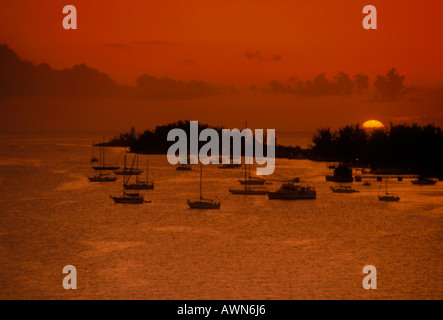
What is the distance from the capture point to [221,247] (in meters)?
46.6

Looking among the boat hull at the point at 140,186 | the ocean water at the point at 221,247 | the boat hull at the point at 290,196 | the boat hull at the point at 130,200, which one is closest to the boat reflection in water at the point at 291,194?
the boat hull at the point at 290,196

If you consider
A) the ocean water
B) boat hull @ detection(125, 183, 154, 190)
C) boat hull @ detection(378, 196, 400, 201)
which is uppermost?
boat hull @ detection(125, 183, 154, 190)

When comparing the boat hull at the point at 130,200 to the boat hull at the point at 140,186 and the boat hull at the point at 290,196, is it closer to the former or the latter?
the boat hull at the point at 140,186

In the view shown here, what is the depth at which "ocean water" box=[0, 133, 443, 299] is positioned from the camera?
112ft

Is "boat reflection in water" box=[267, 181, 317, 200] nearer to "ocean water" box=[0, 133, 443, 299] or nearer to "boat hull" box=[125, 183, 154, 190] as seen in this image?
"ocean water" box=[0, 133, 443, 299]

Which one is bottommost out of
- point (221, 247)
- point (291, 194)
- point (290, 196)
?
point (221, 247)

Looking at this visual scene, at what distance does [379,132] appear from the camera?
158875mm

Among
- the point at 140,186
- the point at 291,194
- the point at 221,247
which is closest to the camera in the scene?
the point at 221,247

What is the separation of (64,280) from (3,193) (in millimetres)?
57315

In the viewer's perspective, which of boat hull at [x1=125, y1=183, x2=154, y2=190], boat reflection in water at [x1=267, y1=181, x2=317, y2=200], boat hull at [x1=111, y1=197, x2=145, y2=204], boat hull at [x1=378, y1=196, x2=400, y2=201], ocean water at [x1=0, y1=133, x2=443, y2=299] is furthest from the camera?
boat hull at [x1=125, y1=183, x2=154, y2=190]

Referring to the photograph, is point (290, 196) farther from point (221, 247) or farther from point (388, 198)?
point (221, 247)

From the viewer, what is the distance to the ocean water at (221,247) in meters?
34.2

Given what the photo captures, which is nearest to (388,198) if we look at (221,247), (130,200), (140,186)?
(130,200)

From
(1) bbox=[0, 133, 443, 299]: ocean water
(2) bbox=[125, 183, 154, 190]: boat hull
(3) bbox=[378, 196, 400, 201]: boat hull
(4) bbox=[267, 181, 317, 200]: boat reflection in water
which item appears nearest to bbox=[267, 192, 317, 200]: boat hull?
(4) bbox=[267, 181, 317, 200]: boat reflection in water
